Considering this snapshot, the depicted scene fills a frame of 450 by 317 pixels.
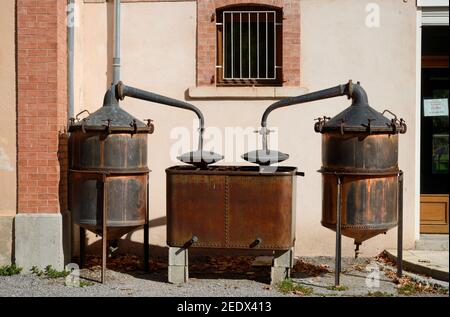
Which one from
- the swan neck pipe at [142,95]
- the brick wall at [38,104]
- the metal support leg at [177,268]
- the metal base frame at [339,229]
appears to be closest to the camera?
the metal base frame at [339,229]

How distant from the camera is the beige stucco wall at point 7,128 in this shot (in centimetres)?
903

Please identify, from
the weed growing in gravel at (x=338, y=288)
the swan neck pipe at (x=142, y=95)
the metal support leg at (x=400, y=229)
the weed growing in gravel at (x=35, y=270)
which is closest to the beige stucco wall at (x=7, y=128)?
the weed growing in gravel at (x=35, y=270)

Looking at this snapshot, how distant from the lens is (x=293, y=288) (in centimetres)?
812

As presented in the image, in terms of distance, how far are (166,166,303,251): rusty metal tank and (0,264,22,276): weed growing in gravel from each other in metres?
2.24

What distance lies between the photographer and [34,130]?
29.5 ft

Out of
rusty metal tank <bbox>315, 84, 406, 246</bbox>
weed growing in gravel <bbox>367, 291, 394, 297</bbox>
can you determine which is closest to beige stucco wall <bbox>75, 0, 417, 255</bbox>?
rusty metal tank <bbox>315, 84, 406, 246</bbox>

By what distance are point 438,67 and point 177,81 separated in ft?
15.8

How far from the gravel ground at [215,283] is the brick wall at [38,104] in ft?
3.70

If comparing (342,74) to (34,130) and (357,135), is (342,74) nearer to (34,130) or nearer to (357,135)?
(357,135)

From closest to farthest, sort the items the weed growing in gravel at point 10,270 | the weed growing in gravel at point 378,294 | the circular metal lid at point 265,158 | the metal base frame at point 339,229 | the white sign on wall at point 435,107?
the weed growing in gravel at point 378,294, the metal base frame at point 339,229, the circular metal lid at point 265,158, the weed growing in gravel at point 10,270, the white sign on wall at point 435,107

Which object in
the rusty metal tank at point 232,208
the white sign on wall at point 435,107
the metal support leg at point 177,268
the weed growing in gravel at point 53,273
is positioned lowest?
the weed growing in gravel at point 53,273

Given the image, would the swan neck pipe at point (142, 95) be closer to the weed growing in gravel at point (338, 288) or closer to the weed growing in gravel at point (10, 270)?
the weed growing in gravel at point (338, 288)

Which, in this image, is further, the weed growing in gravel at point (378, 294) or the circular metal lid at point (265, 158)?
the circular metal lid at point (265, 158)
